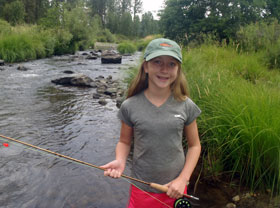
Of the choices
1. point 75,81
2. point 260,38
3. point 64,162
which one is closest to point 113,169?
point 64,162

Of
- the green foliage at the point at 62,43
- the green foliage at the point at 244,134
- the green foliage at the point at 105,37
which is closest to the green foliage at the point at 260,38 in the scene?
the green foliage at the point at 244,134

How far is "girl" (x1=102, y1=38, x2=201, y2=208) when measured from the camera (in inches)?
75.1

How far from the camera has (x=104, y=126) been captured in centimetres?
662

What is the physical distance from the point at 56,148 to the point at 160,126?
12.7 ft

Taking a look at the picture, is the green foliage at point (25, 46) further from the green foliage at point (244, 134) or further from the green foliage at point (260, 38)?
the green foliage at point (244, 134)

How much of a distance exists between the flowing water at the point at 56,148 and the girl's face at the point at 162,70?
2238 mm

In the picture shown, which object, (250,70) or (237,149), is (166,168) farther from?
(250,70)

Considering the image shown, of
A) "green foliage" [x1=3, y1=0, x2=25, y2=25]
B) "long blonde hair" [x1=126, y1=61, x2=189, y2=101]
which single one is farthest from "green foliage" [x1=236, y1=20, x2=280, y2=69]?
"green foliage" [x1=3, y1=0, x2=25, y2=25]

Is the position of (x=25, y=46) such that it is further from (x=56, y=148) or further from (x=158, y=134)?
(x=158, y=134)

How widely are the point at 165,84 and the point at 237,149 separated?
188 centimetres

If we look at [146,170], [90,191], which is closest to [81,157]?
[90,191]

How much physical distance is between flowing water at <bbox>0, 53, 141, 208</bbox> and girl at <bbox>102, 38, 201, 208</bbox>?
1763mm

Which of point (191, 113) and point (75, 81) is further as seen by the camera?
point (75, 81)

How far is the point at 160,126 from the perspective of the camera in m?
1.90
